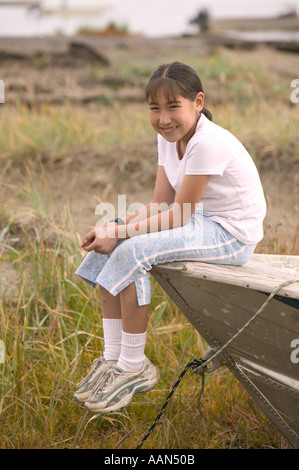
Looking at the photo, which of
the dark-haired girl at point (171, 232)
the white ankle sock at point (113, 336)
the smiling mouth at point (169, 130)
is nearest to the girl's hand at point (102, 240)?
the dark-haired girl at point (171, 232)

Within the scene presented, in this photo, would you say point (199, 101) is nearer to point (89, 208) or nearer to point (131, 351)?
point (131, 351)

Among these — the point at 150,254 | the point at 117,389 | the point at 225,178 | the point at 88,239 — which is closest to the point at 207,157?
the point at 225,178

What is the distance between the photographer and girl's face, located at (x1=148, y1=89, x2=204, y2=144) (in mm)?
2541

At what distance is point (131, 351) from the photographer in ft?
8.40

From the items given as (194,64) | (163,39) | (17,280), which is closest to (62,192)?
(17,280)

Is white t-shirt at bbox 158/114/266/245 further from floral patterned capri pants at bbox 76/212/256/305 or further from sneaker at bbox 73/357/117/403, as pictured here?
sneaker at bbox 73/357/117/403

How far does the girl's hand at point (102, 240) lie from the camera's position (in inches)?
98.6

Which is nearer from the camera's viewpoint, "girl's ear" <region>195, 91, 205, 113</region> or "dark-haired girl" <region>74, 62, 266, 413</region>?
"dark-haired girl" <region>74, 62, 266, 413</region>

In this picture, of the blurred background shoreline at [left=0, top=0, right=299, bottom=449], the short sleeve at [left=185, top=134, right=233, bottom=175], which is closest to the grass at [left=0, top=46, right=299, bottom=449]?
the blurred background shoreline at [left=0, top=0, right=299, bottom=449]

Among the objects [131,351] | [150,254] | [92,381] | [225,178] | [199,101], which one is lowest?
[92,381]

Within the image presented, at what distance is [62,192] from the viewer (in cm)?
614

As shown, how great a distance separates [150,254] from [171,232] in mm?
131

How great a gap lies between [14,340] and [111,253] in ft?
3.20

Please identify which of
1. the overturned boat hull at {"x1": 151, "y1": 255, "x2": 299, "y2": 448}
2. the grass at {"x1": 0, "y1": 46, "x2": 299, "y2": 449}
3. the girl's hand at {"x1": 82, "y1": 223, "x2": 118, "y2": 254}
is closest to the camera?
the overturned boat hull at {"x1": 151, "y1": 255, "x2": 299, "y2": 448}
